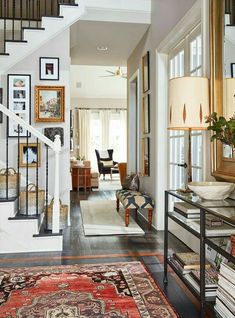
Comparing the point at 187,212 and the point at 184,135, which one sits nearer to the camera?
the point at 187,212

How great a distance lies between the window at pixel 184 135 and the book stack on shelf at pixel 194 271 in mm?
1073

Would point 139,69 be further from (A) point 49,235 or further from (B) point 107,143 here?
(B) point 107,143

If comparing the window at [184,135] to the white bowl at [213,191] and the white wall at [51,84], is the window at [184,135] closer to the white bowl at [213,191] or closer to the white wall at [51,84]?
the white bowl at [213,191]

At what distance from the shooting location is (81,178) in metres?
8.43

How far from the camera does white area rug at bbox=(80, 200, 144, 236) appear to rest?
4.25m

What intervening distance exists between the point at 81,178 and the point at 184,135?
A: 196 inches

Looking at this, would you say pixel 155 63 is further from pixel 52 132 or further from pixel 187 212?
pixel 187 212

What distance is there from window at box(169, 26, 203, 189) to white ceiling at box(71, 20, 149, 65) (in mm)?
1180

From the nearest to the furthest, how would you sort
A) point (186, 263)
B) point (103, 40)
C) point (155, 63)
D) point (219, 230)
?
point (219, 230), point (186, 263), point (155, 63), point (103, 40)

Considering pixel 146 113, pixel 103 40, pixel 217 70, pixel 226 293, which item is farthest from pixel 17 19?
pixel 226 293

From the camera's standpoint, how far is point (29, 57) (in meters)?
4.51

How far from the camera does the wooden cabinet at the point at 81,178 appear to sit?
8383mm

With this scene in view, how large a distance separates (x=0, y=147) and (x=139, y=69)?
8.76 ft

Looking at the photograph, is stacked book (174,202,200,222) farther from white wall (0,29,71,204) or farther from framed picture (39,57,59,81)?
framed picture (39,57,59,81)
